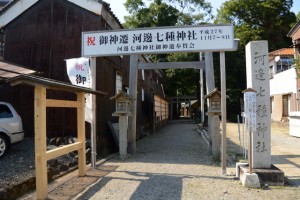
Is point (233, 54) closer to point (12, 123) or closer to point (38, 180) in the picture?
point (12, 123)

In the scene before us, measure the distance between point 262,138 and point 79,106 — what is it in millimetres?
4466

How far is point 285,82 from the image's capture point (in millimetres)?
25094

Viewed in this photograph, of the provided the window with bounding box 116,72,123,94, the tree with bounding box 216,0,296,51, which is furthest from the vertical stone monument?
the tree with bounding box 216,0,296,51

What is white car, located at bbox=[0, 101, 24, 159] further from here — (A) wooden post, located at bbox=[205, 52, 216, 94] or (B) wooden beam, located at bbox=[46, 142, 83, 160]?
(A) wooden post, located at bbox=[205, 52, 216, 94]

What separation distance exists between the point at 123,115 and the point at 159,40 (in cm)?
306

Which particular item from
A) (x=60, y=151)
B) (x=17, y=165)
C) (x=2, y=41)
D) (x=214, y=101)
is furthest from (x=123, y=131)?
(x=2, y=41)

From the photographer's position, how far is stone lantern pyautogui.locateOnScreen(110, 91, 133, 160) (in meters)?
10.4

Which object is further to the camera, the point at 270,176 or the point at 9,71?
the point at 9,71

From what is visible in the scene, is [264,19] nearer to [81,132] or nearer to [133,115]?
[133,115]

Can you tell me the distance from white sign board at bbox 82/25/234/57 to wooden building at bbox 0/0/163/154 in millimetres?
2459

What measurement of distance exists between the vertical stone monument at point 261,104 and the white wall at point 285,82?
16510mm

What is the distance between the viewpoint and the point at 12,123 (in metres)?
9.25

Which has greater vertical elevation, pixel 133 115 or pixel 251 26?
pixel 251 26

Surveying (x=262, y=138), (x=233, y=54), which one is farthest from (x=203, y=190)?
(x=233, y=54)
